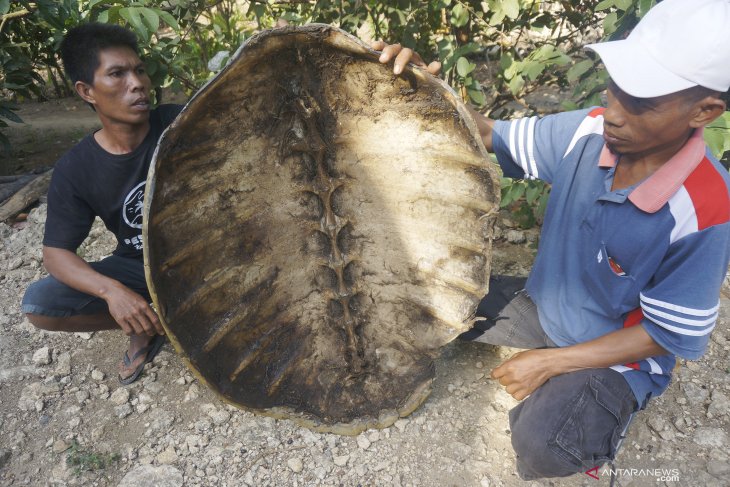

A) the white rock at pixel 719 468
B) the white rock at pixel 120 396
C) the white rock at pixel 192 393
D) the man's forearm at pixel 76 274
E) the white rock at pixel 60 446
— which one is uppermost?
the man's forearm at pixel 76 274

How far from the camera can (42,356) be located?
245 centimetres

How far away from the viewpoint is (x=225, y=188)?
69.3 inches

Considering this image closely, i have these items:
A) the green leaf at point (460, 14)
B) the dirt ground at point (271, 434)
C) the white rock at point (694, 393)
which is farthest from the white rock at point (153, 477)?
the green leaf at point (460, 14)

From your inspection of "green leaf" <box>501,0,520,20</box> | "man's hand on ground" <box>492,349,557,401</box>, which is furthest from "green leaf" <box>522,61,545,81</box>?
"man's hand on ground" <box>492,349,557,401</box>

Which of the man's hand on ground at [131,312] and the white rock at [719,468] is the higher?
the man's hand on ground at [131,312]

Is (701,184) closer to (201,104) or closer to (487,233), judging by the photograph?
(487,233)

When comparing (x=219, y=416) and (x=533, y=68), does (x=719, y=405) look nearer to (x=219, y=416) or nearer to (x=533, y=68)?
(x=533, y=68)

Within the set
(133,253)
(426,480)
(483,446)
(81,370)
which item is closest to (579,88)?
(483,446)

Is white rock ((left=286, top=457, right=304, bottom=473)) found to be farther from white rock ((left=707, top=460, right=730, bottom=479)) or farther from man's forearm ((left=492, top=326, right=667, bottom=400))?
white rock ((left=707, top=460, right=730, bottom=479))

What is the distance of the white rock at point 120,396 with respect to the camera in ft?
7.33

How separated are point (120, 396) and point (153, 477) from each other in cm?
44

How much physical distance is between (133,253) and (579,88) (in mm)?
2048

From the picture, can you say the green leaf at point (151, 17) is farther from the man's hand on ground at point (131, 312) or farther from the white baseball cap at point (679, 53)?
the white baseball cap at point (679, 53)

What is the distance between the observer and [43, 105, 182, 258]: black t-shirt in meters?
2.16
